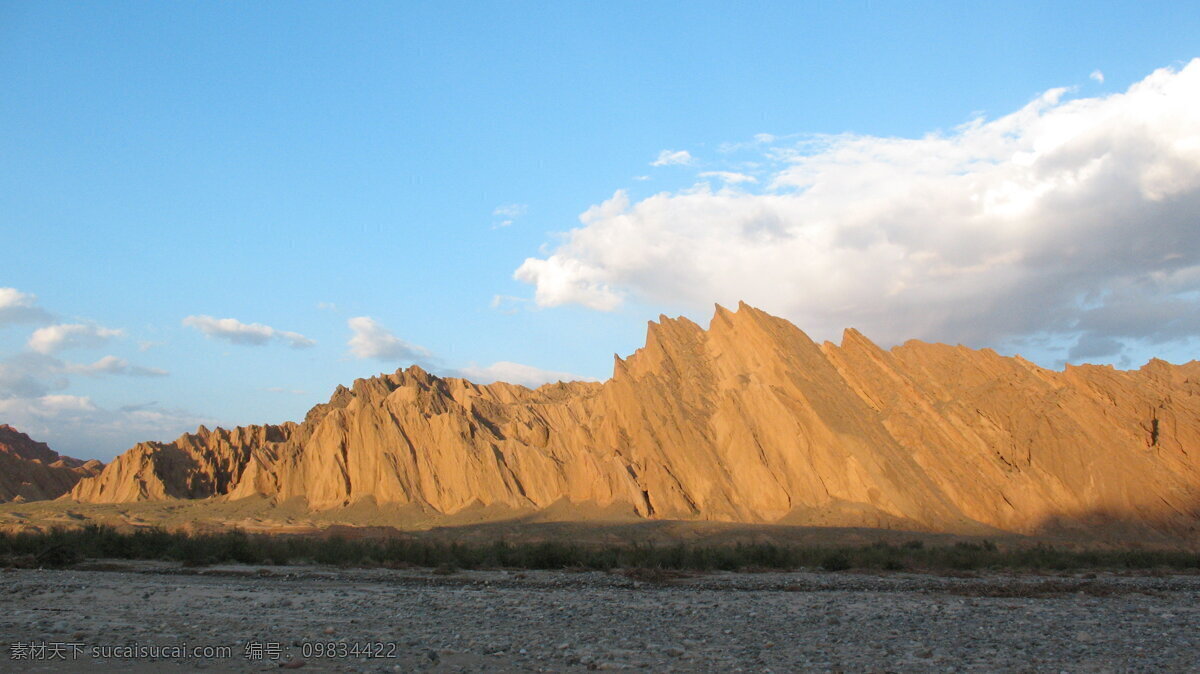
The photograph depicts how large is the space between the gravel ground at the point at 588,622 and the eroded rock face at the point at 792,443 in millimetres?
24101

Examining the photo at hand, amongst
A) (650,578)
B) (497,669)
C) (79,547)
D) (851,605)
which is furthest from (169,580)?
(851,605)

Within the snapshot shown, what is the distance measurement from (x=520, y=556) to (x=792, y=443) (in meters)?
26.4

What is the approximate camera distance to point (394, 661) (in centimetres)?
1009

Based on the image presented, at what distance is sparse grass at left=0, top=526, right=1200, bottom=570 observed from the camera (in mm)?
26109

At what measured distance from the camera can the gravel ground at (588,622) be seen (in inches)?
416

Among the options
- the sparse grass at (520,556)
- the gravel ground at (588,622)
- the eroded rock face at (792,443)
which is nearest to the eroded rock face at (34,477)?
the eroded rock face at (792,443)

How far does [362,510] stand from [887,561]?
41.4m

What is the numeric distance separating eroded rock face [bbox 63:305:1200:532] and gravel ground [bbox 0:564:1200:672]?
24.1 m

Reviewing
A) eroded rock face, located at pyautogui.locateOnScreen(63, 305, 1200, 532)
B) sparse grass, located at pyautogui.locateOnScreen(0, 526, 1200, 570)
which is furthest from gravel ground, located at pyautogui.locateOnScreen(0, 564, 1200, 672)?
eroded rock face, located at pyautogui.locateOnScreen(63, 305, 1200, 532)

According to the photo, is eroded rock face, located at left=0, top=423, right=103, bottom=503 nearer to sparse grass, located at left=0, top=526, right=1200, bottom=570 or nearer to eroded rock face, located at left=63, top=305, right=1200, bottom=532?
eroded rock face, located at left=63, top=305, right=1200, bottom=532

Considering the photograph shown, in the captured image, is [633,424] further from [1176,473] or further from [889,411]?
[1176,473]

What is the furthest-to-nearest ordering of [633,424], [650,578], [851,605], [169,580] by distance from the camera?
[633,424]
[650,578]
[169,580]
[851,605]

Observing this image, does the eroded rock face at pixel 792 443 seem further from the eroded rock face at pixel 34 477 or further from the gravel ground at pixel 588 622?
the gravel ground at pixel 588 622

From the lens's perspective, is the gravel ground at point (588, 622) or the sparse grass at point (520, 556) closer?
the gravel ground at point (588, 622)
